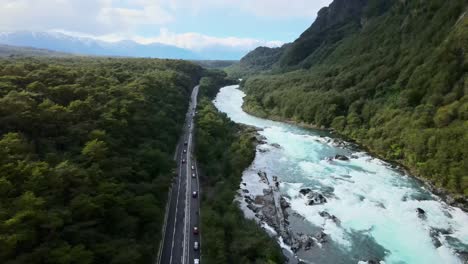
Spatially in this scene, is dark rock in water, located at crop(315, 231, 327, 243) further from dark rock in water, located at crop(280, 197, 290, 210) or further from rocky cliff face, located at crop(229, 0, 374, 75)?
rocky cliff face, located at crop(229, 0, 374, 75)

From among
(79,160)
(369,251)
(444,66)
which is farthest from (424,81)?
(79,160)

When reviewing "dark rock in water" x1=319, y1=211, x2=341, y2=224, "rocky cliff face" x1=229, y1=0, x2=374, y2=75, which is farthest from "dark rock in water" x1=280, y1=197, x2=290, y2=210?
"rocky cliff face" x1=229, y1=0, x2=374, y2=75

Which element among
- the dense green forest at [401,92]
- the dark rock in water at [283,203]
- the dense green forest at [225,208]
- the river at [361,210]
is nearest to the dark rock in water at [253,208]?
the river at [361,210]

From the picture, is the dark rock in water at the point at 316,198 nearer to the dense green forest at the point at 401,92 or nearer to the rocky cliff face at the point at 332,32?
the dense green forest at the point at 401,92

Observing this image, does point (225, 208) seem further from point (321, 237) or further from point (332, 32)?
point (332, 32)

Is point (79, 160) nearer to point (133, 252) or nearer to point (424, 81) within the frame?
point (133, 252)

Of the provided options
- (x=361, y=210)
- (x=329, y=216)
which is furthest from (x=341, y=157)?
(x=329, y=216)
